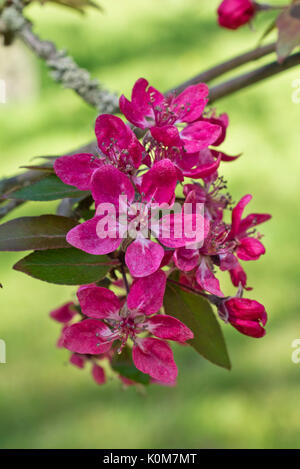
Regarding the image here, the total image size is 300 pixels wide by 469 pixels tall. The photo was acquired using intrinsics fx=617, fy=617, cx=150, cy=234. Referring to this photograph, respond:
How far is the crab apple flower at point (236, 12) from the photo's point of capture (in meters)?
0.99

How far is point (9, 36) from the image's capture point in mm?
1052

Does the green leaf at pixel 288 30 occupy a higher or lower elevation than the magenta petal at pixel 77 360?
higher

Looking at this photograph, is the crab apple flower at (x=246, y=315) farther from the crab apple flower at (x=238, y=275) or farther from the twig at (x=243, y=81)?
the twig at (x=243, y=81)

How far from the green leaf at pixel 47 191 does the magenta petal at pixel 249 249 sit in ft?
0.57

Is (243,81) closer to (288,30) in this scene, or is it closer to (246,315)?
(288,30)

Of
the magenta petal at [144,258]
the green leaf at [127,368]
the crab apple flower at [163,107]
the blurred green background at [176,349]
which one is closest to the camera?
the magenta petal at [144,258]

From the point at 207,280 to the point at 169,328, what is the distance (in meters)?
0.06

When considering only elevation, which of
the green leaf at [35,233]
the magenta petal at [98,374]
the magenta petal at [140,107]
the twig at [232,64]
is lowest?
the green leaf at [35,233]

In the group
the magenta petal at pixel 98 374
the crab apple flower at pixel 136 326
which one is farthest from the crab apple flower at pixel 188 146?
the magenta petal at pixel 98 374

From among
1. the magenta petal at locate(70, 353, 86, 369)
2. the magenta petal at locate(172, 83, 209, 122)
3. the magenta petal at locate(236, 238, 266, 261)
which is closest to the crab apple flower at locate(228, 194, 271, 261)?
the magenta petal at locate(236, 238, 266, 261)

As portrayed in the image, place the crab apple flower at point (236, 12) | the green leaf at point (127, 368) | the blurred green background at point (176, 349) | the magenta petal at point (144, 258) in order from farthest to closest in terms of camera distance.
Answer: the blurred green background at point (176, 349)
the crab apple flower at point (236, 12)
the green leaf at point (127, 368)
the magenta petal at point (144, 258)

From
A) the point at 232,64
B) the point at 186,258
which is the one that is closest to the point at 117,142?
the point at 186,258

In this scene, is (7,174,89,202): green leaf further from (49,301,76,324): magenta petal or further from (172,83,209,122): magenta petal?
(49,301,76,324): magenta petal

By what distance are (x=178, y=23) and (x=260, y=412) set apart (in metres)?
2.32
